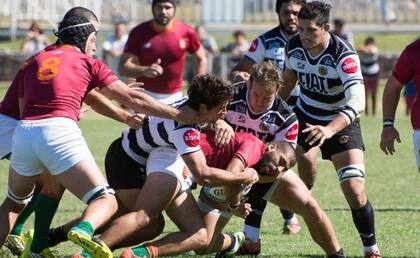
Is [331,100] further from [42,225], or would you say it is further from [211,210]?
[42,225]

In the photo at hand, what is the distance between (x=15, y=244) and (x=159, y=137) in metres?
1.60

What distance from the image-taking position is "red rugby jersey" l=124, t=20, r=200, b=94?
470 inches

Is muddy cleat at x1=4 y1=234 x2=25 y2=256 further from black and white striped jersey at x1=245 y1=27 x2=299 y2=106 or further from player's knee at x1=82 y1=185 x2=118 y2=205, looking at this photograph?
black and white striped jersey at x1=245 y1=27 x2=299 y2=106

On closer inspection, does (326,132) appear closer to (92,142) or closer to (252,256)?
(252,256)

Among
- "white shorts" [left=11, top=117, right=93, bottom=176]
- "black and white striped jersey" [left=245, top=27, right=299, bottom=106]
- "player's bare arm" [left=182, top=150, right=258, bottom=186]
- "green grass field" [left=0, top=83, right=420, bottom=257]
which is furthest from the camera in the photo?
"black and white striped jersey" [left=245, top=27, right=299, bottom=106]

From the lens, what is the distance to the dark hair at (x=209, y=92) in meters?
6.72

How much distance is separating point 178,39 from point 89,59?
551 centimetres

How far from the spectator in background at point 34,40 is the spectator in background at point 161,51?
12.2 metres

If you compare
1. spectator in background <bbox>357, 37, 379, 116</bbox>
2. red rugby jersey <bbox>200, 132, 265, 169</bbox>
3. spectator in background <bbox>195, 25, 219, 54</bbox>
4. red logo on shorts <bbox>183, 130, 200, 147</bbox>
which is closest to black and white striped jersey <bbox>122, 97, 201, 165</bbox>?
red logo on shorts <bbox>183, 130, 200, 147</bbox>

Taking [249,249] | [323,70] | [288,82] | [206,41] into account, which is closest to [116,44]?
[206,41]

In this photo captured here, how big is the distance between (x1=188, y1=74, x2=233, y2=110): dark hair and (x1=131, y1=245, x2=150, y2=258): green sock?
3.20 ft

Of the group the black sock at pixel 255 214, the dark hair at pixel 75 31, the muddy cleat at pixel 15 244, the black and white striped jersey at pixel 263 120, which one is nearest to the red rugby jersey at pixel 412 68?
the black and white striped jersey at pixel 263 120

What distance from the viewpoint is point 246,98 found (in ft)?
24.4

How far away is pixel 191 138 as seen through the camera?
22.0ft
